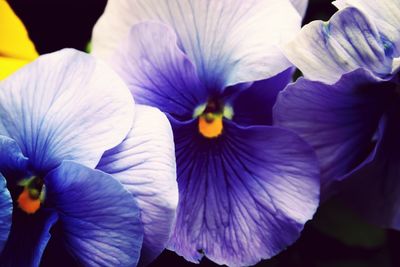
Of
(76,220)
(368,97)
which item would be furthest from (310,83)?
(76,220)

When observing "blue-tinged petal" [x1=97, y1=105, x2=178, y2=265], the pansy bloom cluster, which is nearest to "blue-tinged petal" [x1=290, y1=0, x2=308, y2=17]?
the pansy bloom cluster

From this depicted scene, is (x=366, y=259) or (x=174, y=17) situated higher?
(x=174, y=17)

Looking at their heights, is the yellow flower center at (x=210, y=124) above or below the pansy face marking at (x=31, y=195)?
above

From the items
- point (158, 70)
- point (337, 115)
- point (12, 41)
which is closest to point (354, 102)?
point (337, 115)

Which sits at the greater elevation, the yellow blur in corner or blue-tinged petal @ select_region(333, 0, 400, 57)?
blue-tinged petal @ select_region(333, 0, 400, 57)

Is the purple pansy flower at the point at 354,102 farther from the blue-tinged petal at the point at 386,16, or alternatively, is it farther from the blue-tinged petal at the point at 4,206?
the blue-tinged petal at the point at 4,206

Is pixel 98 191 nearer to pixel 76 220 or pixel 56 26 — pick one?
pixel 76 220

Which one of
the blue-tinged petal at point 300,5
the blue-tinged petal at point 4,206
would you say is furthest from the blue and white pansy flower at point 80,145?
the blue-tinged petal at point 300,5

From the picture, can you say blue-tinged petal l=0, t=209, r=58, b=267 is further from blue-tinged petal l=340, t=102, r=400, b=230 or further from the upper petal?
blue-tinged petal l=340, t=102, r=400, b=230
